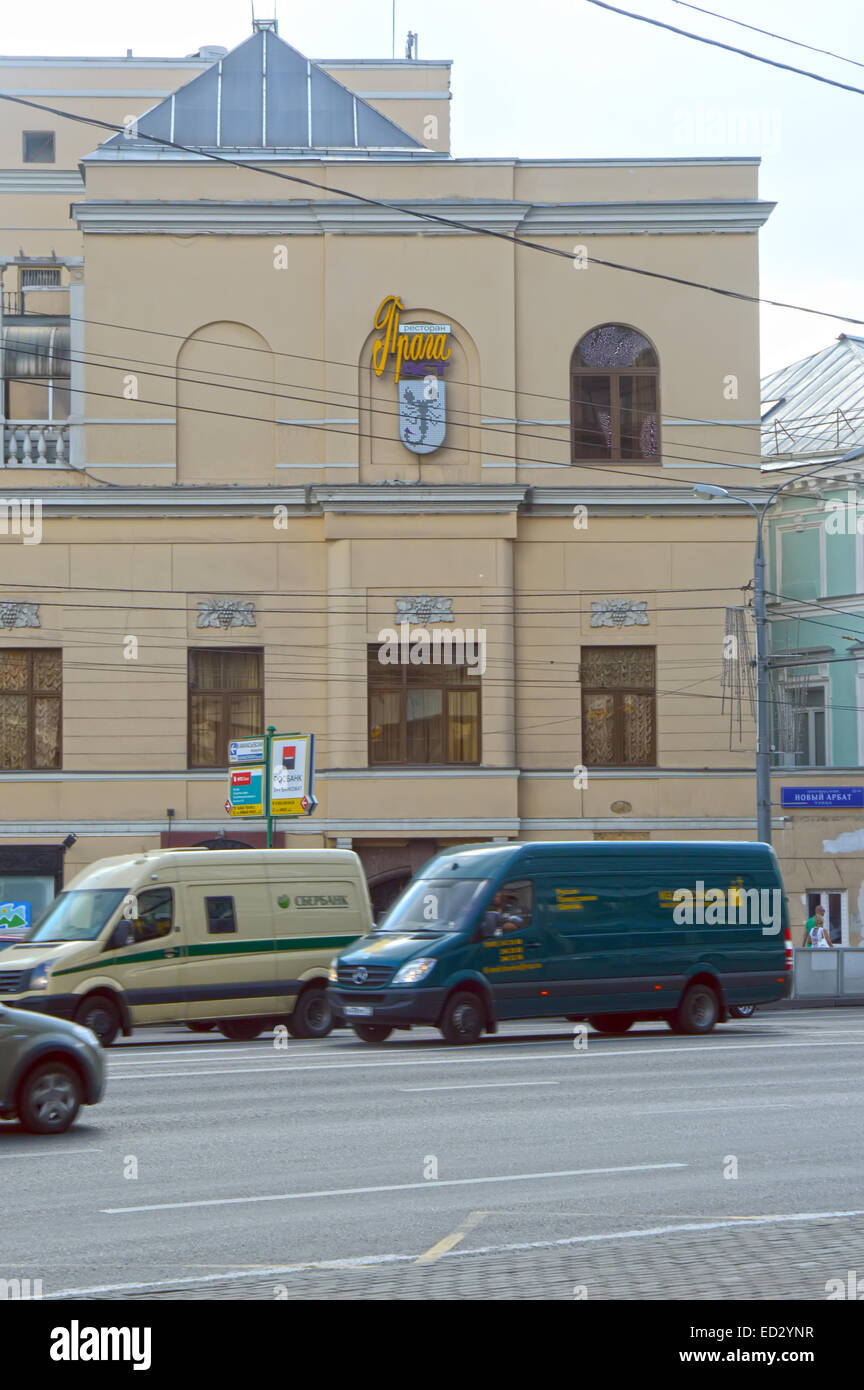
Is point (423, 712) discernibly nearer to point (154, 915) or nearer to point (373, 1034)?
point (154, 915)

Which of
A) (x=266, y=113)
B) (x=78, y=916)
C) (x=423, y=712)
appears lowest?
(x=78, y=916)

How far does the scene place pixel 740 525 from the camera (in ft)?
122

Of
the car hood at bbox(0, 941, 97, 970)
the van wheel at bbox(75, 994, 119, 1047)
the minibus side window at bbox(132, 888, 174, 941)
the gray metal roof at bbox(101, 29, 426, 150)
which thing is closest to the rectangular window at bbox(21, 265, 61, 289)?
the gray metal roof at bbox(101, 29, 426, 150)

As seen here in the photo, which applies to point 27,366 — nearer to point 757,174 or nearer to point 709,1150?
point 757,174

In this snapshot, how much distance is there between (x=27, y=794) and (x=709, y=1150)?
24.7m

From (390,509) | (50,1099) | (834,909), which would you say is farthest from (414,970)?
(834,909)

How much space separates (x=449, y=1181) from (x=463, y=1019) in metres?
9.90

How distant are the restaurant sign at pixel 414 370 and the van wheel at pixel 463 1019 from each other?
16.9m

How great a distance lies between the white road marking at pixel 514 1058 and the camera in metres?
18.5

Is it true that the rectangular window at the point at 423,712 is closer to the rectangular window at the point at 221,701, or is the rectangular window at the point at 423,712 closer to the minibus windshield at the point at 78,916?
the rectangular window at the point at 221,701

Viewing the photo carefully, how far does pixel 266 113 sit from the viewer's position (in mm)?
39312

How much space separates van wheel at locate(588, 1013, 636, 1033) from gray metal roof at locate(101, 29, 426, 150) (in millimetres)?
20984

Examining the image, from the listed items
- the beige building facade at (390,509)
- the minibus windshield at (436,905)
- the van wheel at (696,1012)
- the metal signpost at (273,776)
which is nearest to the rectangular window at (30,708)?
the beige building facade at (390,509)
